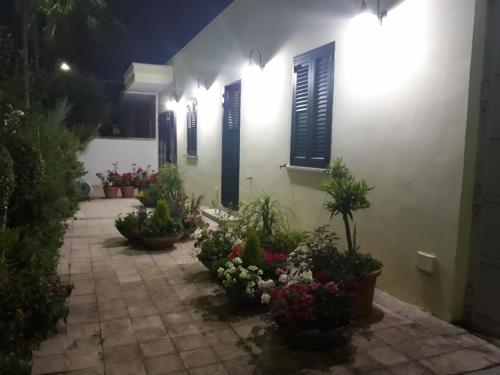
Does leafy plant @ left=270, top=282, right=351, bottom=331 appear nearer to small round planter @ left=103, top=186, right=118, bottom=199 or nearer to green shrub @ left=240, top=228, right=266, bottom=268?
green shrub @ left=240, top=228, right=266, bottom=268

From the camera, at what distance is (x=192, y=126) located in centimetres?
988

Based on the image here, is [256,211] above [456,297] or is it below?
above

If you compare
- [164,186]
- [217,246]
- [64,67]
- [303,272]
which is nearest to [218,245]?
[217,246]

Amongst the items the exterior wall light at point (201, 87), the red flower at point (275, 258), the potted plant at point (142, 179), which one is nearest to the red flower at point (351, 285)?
the red flower at point (275, 258)

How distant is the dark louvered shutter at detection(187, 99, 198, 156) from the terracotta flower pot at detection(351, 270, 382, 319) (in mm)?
6910

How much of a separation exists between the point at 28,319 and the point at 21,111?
1805mm

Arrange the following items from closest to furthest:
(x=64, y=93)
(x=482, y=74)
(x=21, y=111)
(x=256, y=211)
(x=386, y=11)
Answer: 1. (x=482, y=74)
2. (x=21, y=111)
3. (x=386, y=11)
4. (x=256, y=211)
5. (x=64, y=93)

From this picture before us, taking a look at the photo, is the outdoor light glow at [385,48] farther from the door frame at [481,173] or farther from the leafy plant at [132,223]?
the leafy plant at [132,223]

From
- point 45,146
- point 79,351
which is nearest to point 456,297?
point 79,351

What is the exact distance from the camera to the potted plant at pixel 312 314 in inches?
109

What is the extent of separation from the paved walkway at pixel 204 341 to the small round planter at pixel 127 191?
713 cm

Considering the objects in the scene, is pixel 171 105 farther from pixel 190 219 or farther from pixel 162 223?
pixel 162 223

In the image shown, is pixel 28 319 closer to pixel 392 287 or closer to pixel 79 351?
pixel 79 351

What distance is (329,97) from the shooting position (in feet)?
15.1
